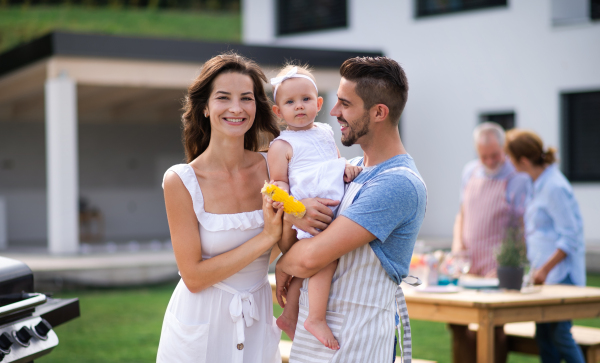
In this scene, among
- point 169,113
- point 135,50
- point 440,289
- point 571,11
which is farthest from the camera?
point 169,113

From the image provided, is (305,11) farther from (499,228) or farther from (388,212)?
(388,212)

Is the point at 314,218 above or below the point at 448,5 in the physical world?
below

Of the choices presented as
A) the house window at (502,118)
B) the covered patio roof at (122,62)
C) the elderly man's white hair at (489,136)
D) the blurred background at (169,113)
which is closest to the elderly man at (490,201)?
the elderly man's white hair at (489,136)

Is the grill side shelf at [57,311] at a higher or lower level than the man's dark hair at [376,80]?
lower

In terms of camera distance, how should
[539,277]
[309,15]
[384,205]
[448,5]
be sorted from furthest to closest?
[309,15] → [448,5] → [539,277] → [384,205]

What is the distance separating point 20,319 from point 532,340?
12.0 feet

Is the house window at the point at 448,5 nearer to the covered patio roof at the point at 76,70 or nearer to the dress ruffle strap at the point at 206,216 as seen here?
the covered patio roof at the point at 76,70

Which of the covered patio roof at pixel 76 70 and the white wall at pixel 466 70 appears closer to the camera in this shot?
the covered patio roof at pixel 76 70

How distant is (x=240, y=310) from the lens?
2.53 metres

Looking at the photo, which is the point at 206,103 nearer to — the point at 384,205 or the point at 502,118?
the point at 384,205

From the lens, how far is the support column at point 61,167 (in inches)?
406

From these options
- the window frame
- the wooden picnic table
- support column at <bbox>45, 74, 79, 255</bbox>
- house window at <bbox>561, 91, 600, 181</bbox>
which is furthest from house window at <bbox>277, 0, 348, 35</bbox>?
the wooden picnic table

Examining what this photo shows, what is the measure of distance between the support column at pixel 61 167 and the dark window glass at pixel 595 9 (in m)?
8.97

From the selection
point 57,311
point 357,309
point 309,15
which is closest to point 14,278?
point 57,311
